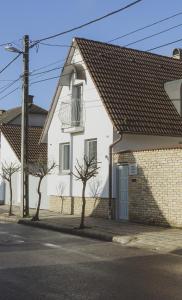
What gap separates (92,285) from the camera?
9.10 meters

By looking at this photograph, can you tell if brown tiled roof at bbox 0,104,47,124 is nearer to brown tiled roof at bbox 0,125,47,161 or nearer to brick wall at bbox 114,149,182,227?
brown tiled roof at bbox 0,125,47,161

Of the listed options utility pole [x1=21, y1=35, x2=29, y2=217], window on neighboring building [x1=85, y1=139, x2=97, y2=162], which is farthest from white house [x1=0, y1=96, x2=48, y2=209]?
window on neighboring building [x1=85, y1=139, x2=97, y2=162]

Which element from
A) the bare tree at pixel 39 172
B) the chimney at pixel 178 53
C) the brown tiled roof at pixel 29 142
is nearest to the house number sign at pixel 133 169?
the bare tree at pixel 39 172

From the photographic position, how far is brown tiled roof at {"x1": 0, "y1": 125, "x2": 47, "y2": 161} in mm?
32438

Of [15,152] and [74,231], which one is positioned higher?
[15,152]

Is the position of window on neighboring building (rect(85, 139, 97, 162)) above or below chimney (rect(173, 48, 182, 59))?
below

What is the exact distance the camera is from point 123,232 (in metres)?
17.1

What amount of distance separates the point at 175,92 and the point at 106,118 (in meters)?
4.03

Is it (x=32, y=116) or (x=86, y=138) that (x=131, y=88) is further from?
(x=32, y=116)

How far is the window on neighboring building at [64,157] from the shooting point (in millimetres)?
25839

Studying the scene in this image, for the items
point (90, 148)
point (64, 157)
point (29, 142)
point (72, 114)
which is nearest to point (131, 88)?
point (72, 114)

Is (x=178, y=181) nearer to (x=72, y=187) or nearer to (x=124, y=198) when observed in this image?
(x=124, y=198)

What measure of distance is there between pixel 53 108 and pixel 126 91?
4.64 m

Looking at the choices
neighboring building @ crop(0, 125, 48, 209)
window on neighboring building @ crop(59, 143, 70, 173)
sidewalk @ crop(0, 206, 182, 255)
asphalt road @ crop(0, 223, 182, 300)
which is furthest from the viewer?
neighboring building @ crop(0, 125, 48, 209)
